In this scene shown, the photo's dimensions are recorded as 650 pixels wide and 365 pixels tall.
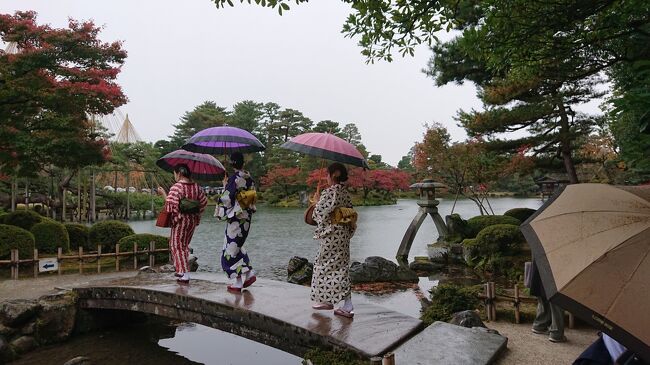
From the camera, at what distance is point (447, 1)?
456cm

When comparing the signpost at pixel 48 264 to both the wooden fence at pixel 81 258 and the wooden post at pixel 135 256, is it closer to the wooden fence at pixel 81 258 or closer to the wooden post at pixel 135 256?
the wooden fence at pixel 81 258

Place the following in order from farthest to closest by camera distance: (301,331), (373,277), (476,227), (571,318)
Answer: (476,227), (373,277), (571,318), (301,331)

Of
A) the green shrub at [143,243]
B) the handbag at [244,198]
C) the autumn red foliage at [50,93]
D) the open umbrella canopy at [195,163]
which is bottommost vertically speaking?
the green shrub at [143,243]

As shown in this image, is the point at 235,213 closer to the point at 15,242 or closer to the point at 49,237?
the point at 15,242

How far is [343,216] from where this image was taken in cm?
446

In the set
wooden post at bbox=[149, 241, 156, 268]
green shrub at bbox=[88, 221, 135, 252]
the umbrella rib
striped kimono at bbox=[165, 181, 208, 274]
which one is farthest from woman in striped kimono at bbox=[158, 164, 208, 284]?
green shrub at bbox=[88, 221, 135, 252]

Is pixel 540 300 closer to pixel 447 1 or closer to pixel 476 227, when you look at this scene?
pixel 447 1

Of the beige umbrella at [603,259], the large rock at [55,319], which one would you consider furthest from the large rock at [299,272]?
the beige umbrella at [603,259]

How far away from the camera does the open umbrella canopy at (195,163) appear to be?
6.19 m

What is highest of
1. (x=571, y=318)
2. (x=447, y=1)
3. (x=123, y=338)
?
(x=447, y=1)

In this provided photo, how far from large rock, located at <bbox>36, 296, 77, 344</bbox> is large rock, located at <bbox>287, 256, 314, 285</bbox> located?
469cm

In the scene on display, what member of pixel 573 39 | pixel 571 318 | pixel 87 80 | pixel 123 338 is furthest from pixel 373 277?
pixel 87 80

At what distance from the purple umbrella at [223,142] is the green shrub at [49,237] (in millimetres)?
6349

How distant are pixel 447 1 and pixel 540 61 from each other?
1.85 metres
